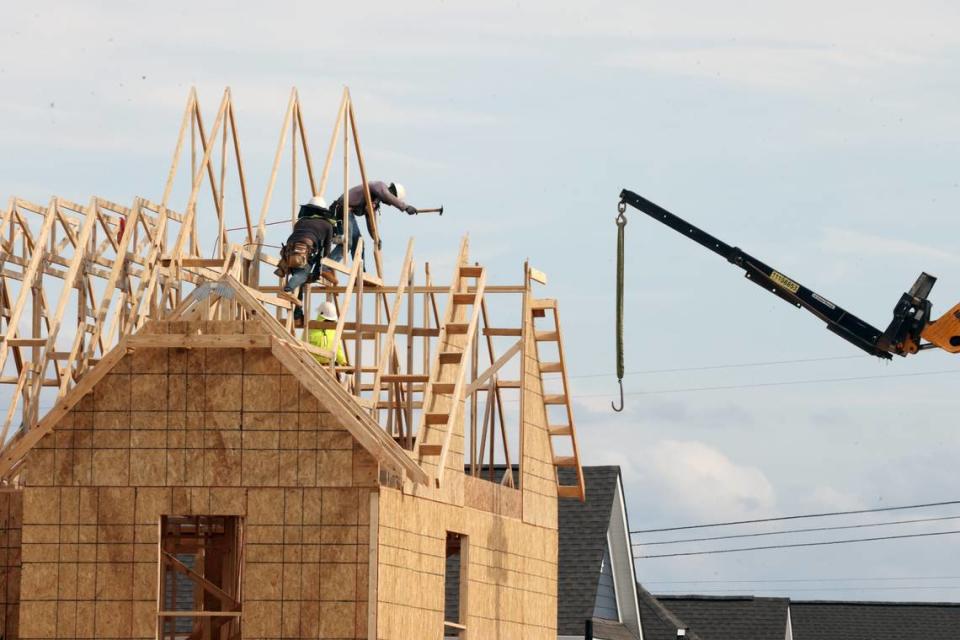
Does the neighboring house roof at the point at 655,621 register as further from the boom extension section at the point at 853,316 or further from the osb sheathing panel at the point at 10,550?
the osb sheathing panel at the point at 10,550

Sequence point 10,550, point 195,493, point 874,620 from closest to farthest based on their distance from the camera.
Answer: point 195,493 < point 10,550 < point 874,620

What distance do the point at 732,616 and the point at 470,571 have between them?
67.1 ft

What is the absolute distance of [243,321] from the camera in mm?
22984

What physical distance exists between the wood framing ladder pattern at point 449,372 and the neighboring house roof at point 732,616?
1898 centimetres

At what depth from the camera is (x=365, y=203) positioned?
28078 mm

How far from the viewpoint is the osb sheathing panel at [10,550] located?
24.2 meters

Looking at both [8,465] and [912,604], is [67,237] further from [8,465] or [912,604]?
[912,604]

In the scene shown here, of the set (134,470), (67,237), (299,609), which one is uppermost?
(67,237)

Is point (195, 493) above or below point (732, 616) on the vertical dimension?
above

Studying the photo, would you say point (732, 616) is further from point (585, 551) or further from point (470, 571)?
point (470, 571)

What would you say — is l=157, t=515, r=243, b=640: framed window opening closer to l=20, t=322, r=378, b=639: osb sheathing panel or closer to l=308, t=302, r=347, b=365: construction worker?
l=20, t=322, r=378, b=639: osb sheathing panel

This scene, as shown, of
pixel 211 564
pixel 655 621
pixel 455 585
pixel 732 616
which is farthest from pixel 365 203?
pixel 732 616

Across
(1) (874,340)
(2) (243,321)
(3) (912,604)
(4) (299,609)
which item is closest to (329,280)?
(2) (243,321)

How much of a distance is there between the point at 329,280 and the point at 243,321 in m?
4.92
